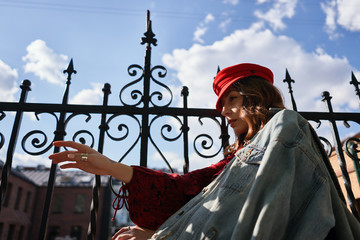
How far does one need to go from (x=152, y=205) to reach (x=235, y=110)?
2.74ft

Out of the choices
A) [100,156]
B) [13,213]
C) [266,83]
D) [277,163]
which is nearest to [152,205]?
[100,156]

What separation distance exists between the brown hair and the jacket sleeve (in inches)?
19.7

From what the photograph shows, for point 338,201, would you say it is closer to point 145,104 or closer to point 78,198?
point 145,104

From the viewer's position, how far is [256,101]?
1.77 m

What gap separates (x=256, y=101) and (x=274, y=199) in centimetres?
86

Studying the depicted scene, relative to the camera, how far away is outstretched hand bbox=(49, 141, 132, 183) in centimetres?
146

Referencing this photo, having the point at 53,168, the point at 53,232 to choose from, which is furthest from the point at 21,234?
the point at 53,168

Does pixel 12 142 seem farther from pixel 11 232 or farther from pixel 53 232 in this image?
pixel 53 232

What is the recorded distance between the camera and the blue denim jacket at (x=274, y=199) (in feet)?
3.39

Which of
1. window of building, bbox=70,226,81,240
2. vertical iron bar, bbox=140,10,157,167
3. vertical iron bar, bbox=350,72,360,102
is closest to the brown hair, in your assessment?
vertical iron bar, bbox=140,10,157,167

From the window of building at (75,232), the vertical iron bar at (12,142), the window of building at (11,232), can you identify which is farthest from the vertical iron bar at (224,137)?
the window of building at (75,232)

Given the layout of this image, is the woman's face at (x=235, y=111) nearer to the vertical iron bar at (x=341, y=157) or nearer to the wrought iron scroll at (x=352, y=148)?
the vertical iron bar at (x=341, y=157)

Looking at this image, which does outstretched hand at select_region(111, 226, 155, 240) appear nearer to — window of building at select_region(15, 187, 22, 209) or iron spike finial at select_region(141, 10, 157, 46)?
iron spike finial at select_region(141, 10, 157, 46)

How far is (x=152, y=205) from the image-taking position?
155 cm
